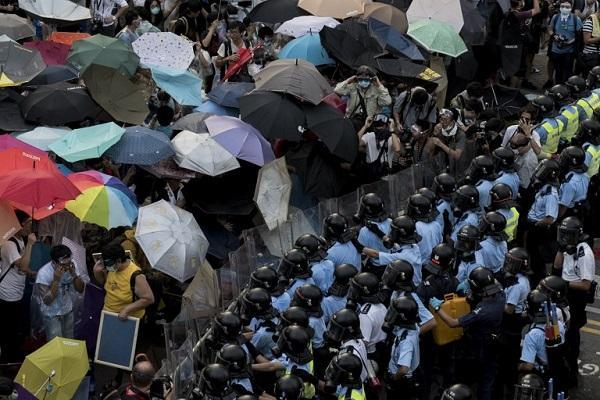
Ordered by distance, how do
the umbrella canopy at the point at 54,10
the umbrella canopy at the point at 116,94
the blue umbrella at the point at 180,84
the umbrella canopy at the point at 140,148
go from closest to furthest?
the umbrella canopy at the point at 140,148, the umbrella canopy at the point at 116,94, the blue umbrella at the point at 180,84, the umbrella canopy at the point at 54,10

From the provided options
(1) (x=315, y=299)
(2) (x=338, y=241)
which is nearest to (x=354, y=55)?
(2) (x=338, y=241)

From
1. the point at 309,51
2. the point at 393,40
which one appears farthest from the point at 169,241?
the point at 393,40

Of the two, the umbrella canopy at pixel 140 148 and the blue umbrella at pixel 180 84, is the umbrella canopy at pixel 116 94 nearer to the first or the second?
the blue umbrella at pixel 180 84

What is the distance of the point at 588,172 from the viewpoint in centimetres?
1547

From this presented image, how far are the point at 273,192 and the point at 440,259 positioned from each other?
8.39ft

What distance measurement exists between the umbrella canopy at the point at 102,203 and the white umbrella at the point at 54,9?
4569mm

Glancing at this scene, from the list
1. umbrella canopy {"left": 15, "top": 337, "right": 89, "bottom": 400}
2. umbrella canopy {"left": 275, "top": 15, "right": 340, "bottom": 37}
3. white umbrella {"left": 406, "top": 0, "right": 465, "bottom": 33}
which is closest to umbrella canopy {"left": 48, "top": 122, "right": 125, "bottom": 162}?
umbrella canopy {"left": 15, "top": 337, "right": 89, "bottom": 400}

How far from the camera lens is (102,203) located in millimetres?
12969

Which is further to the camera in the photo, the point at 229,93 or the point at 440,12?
the point at 440,12

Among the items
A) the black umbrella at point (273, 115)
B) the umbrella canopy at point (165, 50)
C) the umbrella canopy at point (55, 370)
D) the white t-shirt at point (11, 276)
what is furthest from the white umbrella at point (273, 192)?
the umbrella canopy at point (55, 370)

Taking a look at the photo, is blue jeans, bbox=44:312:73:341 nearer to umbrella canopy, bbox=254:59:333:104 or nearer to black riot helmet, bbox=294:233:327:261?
black riot helmet, bbox=294:233:327:261

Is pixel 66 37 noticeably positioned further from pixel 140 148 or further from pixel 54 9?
pixel 140 148

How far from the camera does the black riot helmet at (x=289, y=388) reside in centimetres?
995

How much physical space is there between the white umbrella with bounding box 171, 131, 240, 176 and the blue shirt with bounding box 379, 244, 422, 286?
7.34 feet
